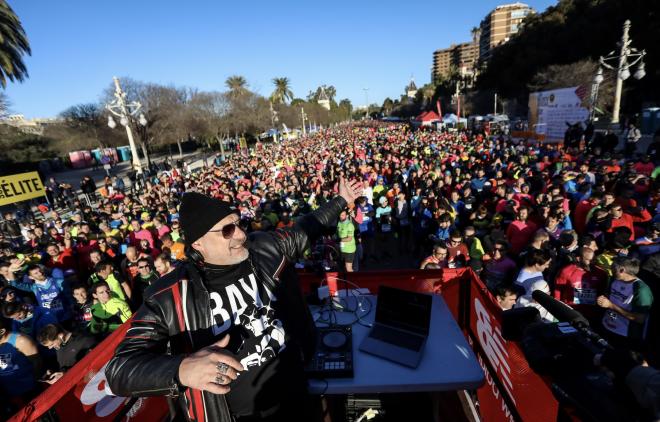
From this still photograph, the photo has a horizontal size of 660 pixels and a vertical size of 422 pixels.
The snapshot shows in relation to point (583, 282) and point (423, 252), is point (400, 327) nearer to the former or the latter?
point (583, 282)

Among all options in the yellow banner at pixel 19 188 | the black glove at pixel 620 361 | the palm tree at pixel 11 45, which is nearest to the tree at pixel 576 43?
the black glove at pixel 620 361

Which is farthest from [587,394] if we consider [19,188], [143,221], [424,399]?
[19,188]

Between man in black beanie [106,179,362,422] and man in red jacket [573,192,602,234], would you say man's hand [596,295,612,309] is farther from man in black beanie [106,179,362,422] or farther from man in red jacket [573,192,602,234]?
man in black beanie [106,179,362,422]

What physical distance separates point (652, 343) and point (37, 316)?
8.56 metres

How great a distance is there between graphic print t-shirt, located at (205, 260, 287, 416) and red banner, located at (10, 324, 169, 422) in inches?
58.1

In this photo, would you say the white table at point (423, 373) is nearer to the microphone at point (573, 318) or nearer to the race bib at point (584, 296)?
the microphone at point (573, 318)

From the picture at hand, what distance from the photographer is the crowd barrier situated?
6.86 ft

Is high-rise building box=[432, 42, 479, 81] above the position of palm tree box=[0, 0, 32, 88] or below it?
above

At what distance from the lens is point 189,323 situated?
1.69 meters

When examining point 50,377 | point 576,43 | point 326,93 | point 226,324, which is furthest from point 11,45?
point 326,93

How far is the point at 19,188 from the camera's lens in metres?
12.8

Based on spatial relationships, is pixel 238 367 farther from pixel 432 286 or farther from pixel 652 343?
pixel 652 343

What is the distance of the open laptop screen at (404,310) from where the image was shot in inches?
98.3

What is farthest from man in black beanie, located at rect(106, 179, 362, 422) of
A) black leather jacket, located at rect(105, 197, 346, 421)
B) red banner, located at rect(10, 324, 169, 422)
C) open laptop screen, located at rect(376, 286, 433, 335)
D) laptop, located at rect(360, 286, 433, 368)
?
red banner, located at rect(10, 324, 169, 422)
